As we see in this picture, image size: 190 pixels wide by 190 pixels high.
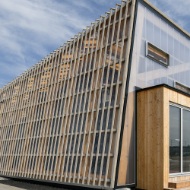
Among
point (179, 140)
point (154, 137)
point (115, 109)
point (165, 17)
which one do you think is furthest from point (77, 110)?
point (165, 17)

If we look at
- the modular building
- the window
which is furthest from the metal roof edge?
the window

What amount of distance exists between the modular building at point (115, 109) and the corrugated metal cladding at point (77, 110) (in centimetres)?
5

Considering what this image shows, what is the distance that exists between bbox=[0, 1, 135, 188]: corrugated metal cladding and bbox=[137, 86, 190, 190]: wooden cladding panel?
112 cm

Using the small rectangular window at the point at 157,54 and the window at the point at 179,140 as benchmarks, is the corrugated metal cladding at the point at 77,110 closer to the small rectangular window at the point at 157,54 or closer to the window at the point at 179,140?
the small rectangular window at the point at 157,54

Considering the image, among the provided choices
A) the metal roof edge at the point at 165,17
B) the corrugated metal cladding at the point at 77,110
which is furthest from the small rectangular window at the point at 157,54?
the metal roof edge at the point at 165,17

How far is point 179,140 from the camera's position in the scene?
12820mm

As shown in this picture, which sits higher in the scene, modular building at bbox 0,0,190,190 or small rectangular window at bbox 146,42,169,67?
small rectangular window at bbox 146,42,169,67

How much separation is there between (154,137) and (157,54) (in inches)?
212

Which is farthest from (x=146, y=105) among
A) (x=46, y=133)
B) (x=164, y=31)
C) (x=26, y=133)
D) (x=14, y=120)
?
(x=14, y=120)

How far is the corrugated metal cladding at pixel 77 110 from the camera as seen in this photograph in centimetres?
1326

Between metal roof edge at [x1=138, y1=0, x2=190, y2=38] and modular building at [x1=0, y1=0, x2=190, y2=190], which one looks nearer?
modular building at [x1=0, y1=0, x2=190, y2=190]

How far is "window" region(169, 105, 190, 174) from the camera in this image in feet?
40.4

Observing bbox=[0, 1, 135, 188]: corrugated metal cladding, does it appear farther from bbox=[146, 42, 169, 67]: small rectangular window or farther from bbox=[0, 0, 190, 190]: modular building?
bbox=[146, 42, 169, 67]: small rectangular window

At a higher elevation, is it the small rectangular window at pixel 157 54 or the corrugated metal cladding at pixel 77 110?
the small rectangular window at pixel 157 54
